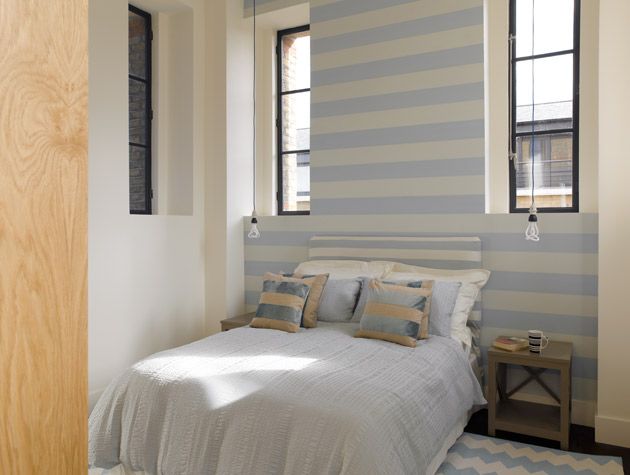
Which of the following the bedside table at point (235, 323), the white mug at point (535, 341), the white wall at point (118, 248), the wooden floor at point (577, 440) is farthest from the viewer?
the bedside table at point (235, 323)

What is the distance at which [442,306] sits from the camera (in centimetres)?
312

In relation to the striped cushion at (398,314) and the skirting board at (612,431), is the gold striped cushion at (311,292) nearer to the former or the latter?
the striped cushion at (398,314)

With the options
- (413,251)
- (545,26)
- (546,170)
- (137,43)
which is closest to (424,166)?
(413,251)

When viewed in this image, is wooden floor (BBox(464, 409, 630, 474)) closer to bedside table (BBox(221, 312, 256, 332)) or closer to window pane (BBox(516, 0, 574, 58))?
bedside table (BBox(221, 312, 256, 332))

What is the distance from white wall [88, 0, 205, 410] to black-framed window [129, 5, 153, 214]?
13.7 inches

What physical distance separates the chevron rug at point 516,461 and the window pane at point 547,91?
1937 millimetres

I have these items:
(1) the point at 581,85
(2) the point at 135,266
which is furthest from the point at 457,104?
(2) the point at 135,266

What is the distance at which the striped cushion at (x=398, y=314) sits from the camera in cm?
289

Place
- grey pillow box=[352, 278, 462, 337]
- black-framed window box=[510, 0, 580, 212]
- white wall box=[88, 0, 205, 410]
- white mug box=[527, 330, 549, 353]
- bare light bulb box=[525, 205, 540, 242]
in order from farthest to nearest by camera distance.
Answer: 1. white wall box=[88, 0, 205, 410]
2. black-framed window box=[510, 0, 580, 212]
3. bare light bulb box=[525, 205, 540, 242]
4. grey pillow box=[352, 278, 462, 337]
5. white mug box=[527, 330, 549, 353]

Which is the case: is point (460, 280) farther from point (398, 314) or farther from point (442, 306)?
point (398, 314)

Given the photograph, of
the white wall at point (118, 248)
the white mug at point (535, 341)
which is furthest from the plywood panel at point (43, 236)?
the white wall at point (118, 248)

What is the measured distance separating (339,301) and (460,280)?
768 mm

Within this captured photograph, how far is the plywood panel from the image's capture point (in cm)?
67

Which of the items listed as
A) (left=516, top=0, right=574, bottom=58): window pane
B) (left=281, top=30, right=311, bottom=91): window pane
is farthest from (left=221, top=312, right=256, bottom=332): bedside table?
(left=516, top=0, right=574, bottom=58): window pane
